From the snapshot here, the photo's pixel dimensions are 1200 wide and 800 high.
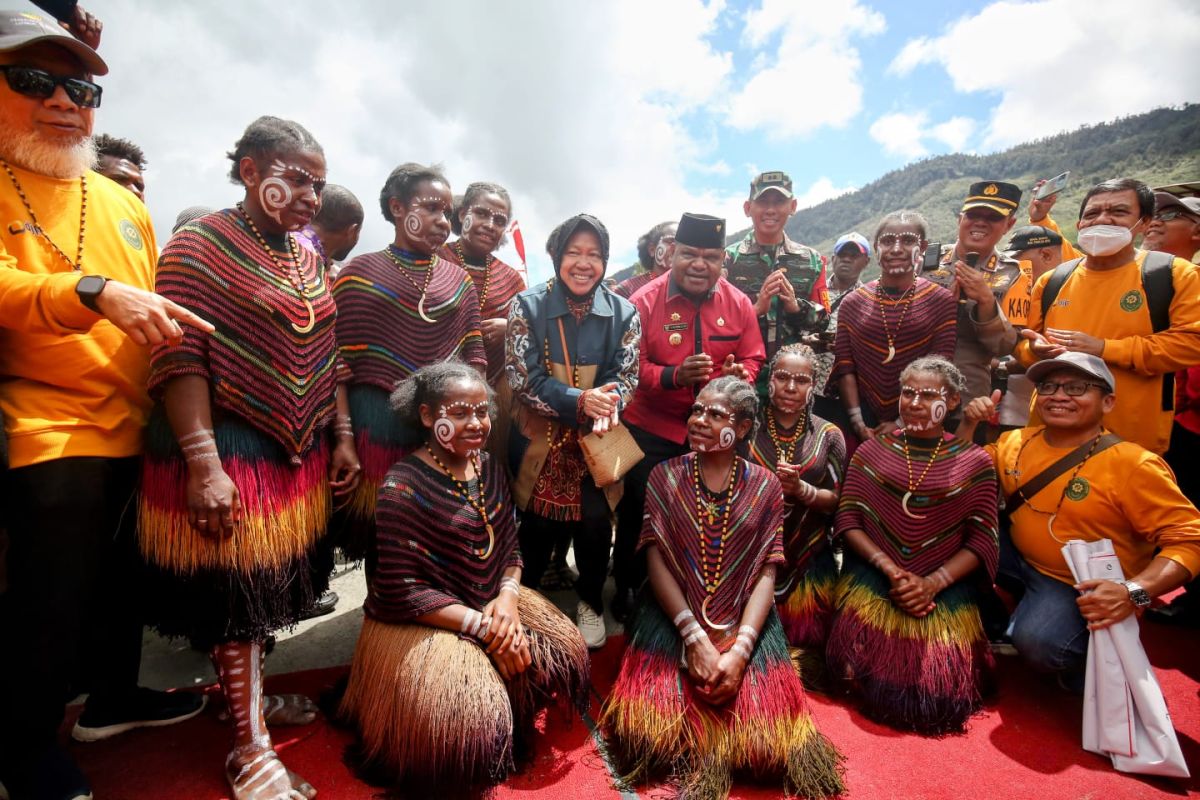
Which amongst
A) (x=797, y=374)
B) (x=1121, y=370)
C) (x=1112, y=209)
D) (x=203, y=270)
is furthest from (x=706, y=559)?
(x=1112, y=209)

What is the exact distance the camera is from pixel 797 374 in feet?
11.6

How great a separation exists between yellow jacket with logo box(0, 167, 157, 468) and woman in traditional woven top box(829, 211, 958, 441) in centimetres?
390

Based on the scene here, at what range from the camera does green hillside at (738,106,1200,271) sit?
119 feet

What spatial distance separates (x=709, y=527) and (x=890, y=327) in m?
2.01

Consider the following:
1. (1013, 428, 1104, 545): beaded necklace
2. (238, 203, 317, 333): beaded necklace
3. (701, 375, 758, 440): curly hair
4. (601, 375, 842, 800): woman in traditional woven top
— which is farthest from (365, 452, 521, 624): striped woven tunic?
(1013, 428, 1104, 545): beaded necklace

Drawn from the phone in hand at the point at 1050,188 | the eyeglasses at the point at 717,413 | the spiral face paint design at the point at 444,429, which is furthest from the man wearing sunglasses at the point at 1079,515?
the phone in hand at the point at 1050,188

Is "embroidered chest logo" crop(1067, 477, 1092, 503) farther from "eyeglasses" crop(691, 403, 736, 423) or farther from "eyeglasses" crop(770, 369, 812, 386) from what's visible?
"eyeglasses" crop(691, 403, 736, 423)

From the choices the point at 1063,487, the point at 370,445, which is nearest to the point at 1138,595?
the point at 1063,487

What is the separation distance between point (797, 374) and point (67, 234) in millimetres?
3417

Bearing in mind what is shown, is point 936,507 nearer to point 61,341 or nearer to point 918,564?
point 918,564

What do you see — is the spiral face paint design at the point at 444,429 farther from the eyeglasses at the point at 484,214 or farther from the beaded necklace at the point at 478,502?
the eyeglasses at the point at 484,214

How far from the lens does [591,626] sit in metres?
3.62

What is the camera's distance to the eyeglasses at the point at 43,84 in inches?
84.7

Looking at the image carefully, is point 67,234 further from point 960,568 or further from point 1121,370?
point 1121,370
